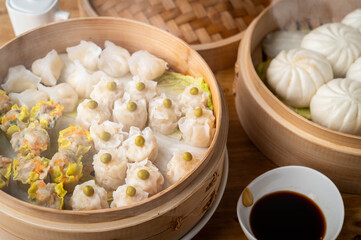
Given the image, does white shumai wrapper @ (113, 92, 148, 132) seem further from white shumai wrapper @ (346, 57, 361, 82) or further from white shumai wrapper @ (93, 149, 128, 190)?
white shumai wrapper @ (346, 57, 361, 82)

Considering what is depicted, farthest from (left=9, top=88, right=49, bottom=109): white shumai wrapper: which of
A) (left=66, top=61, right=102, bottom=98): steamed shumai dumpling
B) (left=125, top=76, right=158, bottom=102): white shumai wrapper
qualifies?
(left=125, top=76, right=158, bottom=102): white shumai wrapper

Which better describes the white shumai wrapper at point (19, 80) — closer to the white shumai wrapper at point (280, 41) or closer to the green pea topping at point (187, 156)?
the green pea topping at point (187, 156)

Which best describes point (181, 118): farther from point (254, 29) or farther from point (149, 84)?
point (254, 29)

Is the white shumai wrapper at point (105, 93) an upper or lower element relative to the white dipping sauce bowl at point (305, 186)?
upper

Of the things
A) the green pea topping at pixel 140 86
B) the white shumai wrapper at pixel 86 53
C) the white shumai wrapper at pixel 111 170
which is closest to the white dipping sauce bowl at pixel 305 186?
the white shumai wrapper at pixel 111 170

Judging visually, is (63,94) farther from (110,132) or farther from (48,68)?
(110,132)

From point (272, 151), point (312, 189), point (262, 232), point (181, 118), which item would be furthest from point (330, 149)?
point (181, 118)
